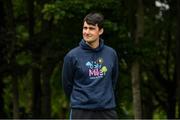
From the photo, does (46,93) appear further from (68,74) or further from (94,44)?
(94,44)

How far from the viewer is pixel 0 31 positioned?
1895cm

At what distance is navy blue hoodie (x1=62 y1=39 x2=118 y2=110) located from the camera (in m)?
5.73

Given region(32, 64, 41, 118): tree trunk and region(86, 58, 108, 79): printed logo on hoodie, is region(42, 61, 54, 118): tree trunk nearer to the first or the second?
region(32, 64, 41, 118): tree trunk

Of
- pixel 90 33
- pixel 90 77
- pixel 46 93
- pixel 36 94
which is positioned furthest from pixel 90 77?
pixel 36 94

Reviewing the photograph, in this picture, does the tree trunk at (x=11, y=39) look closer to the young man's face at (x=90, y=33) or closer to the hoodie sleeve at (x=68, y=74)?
the hoodie sleeve at (x=68, y=74)

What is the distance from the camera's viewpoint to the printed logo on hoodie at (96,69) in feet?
18.8

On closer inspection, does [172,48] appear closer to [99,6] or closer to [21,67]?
[21,67]

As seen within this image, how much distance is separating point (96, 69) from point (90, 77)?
0.32ft

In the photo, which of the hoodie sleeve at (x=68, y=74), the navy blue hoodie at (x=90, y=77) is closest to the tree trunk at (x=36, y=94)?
the hoodie sleeve at (x=68, y=74)

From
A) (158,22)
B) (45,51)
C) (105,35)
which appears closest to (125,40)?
(105,35)

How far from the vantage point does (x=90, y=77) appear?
5.73 m

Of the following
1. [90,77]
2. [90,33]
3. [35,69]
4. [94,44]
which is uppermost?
[90,33]

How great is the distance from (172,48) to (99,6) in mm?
10765

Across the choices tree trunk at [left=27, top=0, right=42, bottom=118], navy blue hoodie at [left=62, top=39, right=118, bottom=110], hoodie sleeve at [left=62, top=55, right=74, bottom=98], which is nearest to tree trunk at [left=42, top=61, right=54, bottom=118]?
tree trunk at [left=27, top=0, right=42, bottom=118]
